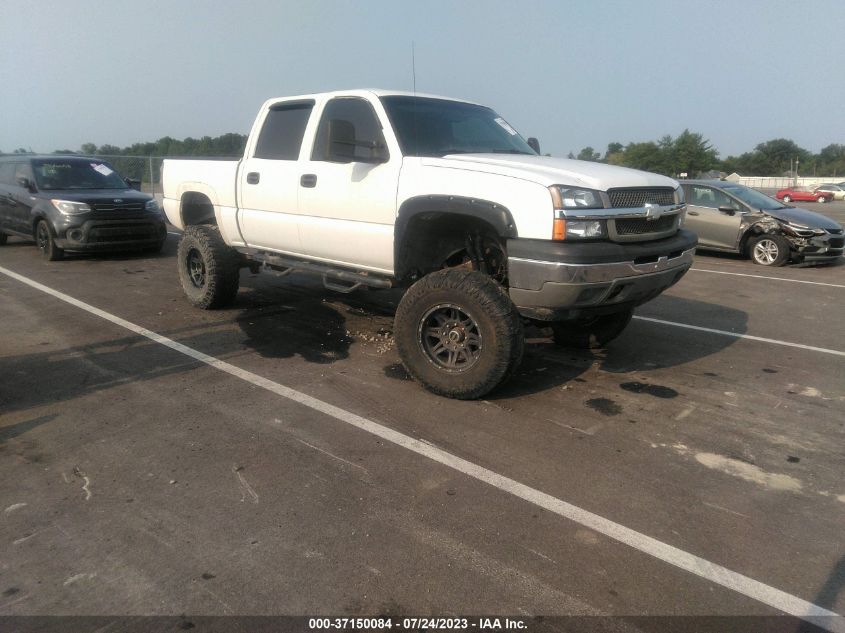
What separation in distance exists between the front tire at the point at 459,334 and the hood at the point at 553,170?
75 cm

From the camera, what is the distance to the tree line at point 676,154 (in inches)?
427

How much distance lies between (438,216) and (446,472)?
1.95 m

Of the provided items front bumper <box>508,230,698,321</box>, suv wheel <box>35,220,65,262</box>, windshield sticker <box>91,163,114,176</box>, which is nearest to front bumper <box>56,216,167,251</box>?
suv wheel <box>35,220,65,262</box>

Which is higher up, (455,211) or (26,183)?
(26,183)

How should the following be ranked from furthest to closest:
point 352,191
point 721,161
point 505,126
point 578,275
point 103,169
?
point 721,161, point 103,169, point 505,126, point 352,191, point 578,275

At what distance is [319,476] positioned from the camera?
361cm

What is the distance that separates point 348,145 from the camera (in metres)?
4.98

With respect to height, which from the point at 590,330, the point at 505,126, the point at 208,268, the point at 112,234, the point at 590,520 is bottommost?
the point at 590,520

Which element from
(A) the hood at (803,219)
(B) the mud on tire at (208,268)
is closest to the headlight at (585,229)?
(B) the mud on tire at (208,268)

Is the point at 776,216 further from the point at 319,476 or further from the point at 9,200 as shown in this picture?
the point at 9,200

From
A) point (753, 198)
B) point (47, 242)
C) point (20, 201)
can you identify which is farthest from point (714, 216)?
point (20, 201)

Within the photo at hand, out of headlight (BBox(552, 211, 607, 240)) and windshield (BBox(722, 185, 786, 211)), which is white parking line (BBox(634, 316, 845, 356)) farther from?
windshield (BBox(722, 185, 786, 211))

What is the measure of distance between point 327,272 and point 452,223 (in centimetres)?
140

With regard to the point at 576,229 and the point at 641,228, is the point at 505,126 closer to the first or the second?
the point at 641,228
